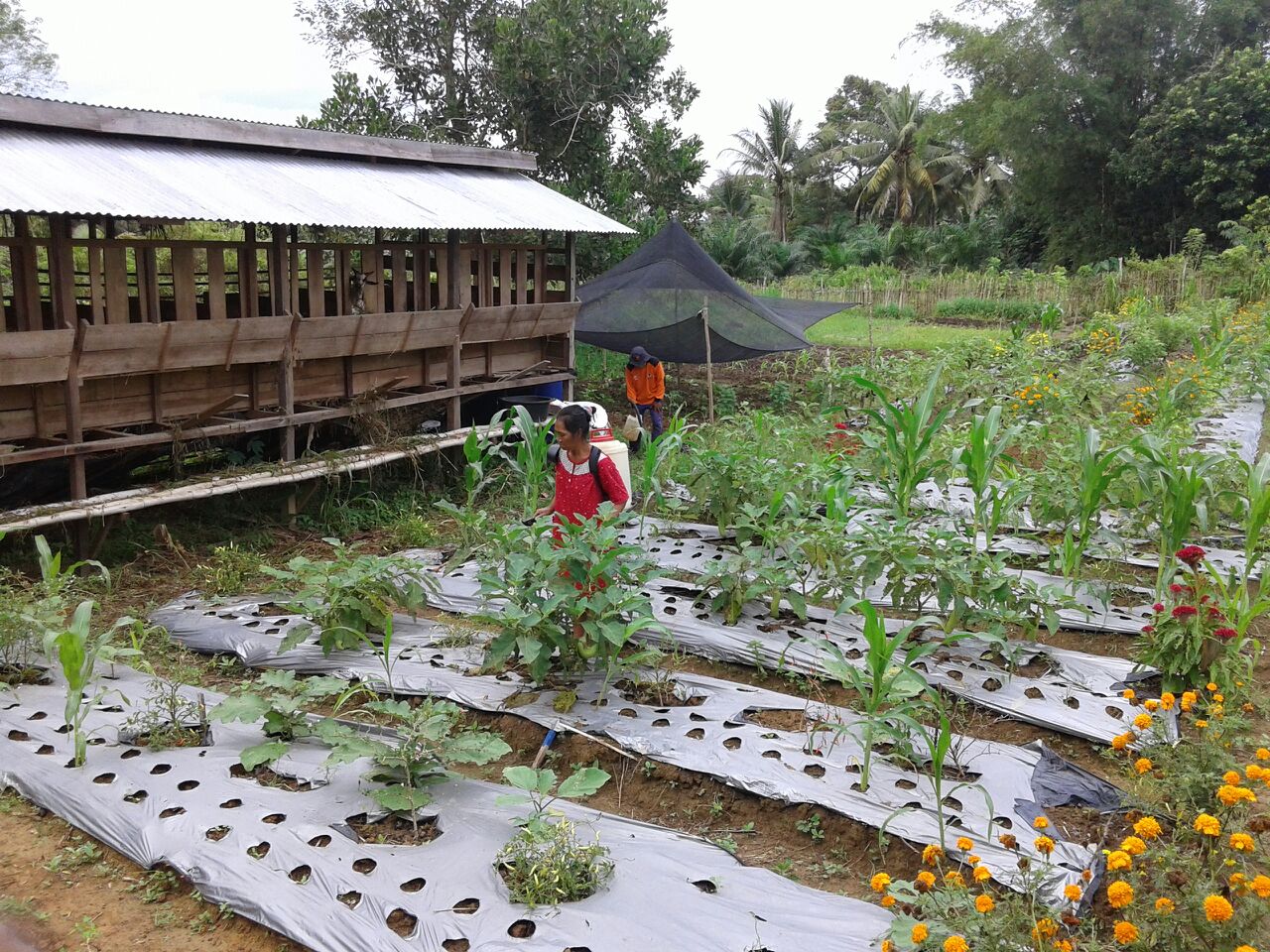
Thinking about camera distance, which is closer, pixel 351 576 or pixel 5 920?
pixel 5 920

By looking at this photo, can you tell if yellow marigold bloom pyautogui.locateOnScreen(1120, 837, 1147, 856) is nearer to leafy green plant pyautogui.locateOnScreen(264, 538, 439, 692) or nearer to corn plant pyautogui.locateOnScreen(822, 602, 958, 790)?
corn plant pyautogui.locateOnScreen(822, 602, 958, 790)

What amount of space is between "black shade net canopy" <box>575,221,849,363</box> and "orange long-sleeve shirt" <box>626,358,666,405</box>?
3.26 ft

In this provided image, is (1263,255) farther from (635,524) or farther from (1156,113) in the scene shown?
(635,524)

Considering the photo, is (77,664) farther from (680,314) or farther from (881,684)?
(680,314)

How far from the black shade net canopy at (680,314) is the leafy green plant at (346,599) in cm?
621

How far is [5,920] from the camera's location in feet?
9.50

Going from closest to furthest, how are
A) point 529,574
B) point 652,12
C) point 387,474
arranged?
point 529,574 < point 387,474 < point 652,12

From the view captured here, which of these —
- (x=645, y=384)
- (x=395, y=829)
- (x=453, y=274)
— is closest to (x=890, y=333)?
(x=645, y=384)

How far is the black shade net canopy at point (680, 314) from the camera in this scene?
1079 centimetres

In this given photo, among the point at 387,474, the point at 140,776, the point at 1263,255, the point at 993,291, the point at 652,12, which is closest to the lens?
the point at 140,776

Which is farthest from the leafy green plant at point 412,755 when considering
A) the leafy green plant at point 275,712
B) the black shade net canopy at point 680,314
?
the black shade net canopy at point 680,314

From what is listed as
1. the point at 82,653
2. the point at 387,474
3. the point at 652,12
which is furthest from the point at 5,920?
the point at 652,12

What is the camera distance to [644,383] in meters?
9.82

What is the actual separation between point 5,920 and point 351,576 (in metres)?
1.97
